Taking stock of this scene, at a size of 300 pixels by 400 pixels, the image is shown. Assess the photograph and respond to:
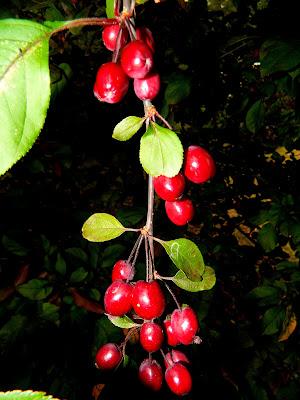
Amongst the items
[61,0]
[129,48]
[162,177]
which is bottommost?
[162,177]

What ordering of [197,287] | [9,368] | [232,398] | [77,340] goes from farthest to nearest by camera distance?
[232,398] → [77,340] → [9,368] → [197,287]

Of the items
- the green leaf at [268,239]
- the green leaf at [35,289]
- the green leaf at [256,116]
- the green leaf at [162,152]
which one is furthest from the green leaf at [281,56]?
the green leaf at [35,289]

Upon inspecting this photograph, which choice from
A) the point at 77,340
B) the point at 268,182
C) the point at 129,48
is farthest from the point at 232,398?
the point at 129,48

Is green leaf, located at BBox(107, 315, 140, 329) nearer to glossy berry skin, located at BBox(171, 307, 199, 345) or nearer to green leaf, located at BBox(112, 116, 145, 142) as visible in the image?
glossy berry skin, located at BBox(171, 307, 199, 345)

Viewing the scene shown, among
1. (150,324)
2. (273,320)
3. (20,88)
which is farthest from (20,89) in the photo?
(273,320)

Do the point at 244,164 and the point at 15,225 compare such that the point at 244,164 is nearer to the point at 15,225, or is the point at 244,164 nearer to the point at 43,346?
the point at 15,225

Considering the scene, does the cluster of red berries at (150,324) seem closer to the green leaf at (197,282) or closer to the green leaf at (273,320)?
the green leaf at (197,282)
